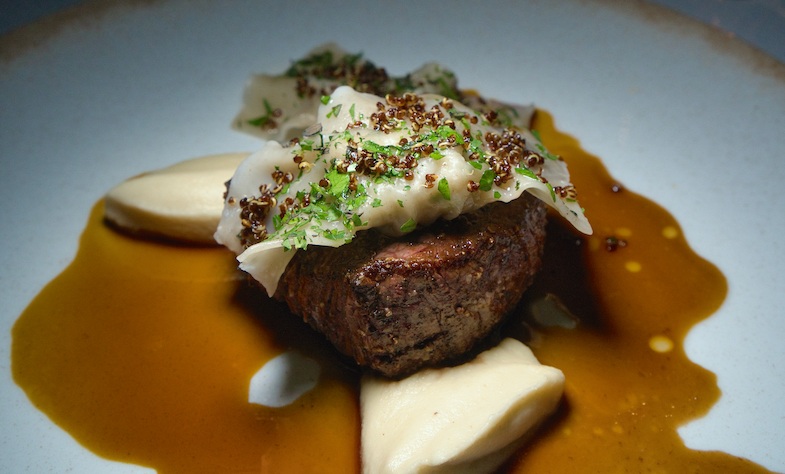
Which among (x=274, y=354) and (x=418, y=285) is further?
(x=274, y=354)

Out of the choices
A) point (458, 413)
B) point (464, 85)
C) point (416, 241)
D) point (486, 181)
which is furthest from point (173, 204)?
point (464, 85)

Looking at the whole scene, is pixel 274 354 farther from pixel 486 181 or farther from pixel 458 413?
pixel 486 181

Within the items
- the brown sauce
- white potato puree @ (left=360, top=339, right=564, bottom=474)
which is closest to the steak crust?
white potato puree @ (left=360, top=339, right=564, bottom=474)

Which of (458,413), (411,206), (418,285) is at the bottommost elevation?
(458,413)

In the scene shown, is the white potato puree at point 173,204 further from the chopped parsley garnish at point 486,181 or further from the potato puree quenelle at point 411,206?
the chopped parsley garnish at point 486,181

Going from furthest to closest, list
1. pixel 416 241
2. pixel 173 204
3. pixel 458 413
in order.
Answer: pixel 173 204
pixel 416 241
pixel 458 413

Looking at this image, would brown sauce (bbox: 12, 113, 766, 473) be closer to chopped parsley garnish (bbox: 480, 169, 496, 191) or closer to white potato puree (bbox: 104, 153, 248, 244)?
white potato puree (bbox: 104, 153, 248, 244)

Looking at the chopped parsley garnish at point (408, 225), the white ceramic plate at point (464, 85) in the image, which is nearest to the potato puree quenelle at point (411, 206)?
the chopped parsley garnish at point (408, 225)
